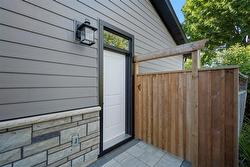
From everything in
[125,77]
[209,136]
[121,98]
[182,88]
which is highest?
[125,77]

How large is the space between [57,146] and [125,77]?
198 cm

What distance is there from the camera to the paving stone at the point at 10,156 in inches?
62.0

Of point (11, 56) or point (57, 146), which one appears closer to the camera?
point (11, 56)

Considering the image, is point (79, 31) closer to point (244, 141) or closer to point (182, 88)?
point (182, 88)

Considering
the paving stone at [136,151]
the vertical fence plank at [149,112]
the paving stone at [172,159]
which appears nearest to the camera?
the paving stone at [172,159]

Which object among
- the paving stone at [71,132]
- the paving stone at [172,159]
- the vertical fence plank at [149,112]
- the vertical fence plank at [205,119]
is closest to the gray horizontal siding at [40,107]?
the paving stone at [71,132]

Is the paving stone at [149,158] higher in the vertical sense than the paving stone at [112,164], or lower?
lower

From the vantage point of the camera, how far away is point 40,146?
1.89 metres

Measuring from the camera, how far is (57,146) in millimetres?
2078

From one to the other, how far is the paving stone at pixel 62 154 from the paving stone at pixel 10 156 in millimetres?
393

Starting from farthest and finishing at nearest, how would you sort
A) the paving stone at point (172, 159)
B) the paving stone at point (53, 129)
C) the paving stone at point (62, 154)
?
the paving stone at point (172, 159), the paving stone at point (62, 154), the paving stone at point (53, 129)

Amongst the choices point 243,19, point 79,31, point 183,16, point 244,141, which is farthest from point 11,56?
point 183,16

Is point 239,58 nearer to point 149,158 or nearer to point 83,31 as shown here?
point 149,158

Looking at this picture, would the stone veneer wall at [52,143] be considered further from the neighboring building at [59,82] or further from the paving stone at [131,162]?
the paving stone at [131,162]
